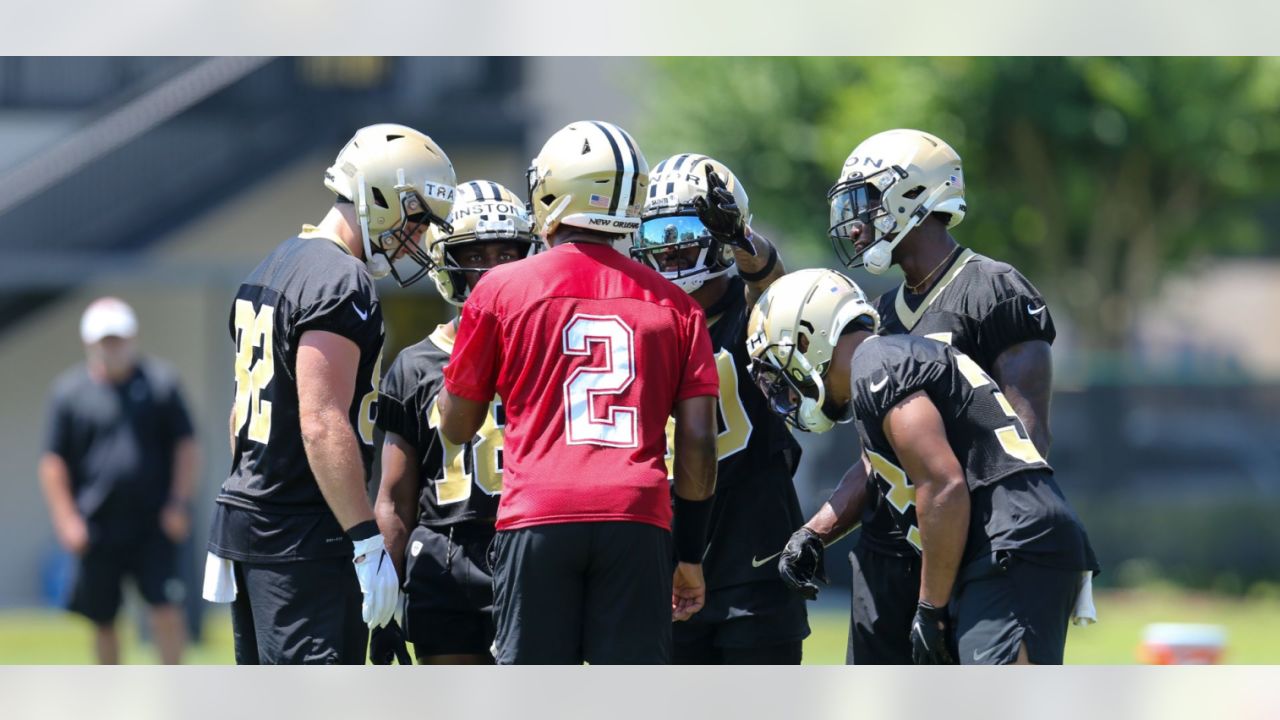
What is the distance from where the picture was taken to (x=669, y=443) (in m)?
5.85

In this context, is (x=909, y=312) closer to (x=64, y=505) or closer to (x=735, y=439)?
(x=735, y=439)

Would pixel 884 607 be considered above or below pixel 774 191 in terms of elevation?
below

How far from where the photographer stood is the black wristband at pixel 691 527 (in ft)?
16.0

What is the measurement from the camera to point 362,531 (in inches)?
193

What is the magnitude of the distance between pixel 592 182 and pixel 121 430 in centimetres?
680

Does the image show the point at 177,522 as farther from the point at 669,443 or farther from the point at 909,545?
the point at 909,545

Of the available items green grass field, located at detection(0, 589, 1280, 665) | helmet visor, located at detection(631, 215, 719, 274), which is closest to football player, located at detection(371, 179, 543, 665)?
helmet visor, located at detection(631, 215, 719, 274)

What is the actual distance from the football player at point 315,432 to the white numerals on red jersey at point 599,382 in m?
0.83

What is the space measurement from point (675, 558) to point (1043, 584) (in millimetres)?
1206

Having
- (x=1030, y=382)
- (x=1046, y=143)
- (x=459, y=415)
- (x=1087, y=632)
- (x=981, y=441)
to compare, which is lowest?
(x=1087, y=632)

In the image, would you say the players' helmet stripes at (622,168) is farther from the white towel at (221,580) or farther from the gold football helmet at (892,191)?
the white towel at (221,580)

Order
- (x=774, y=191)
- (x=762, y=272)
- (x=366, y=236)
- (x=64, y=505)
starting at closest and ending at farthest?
(x=366, y=236) < (x=762, y=272) < (x=64, y=505) < (x=774, y=191)

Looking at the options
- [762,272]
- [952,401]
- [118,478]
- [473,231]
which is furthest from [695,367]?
[118,478]

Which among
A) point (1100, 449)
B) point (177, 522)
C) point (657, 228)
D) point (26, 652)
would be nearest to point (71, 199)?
point (26, 652)
